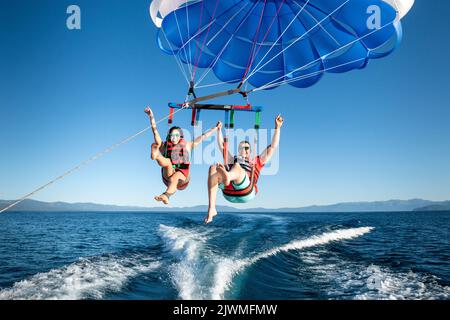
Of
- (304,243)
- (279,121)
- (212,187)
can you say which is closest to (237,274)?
(212,187)

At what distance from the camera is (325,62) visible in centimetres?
831

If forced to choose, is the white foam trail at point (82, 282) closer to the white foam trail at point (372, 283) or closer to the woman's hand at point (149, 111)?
the woman's hand at point (149, 111)

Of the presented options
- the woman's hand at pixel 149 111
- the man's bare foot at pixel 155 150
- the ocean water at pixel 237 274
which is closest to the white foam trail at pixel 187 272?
the ocean water at pixel 237 274

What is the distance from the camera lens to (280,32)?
8.30 meters

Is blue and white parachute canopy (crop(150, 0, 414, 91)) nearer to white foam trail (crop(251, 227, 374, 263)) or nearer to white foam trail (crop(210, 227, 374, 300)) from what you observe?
white foam trail (crop(210, 227, 374, 300))

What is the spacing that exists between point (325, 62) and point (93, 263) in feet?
34.9

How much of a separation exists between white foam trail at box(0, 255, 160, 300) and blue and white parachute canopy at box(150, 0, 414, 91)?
6017 mm

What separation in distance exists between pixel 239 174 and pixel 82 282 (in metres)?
6.36

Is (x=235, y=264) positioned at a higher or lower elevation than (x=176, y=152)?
lower

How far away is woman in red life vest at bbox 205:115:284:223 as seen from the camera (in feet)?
14.2

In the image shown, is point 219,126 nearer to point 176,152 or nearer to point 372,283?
point 176,152

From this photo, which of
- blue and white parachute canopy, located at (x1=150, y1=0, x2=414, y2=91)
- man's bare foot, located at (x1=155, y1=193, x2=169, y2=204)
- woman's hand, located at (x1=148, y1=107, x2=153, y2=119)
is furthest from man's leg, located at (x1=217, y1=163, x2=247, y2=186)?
blue and white parachute canopy, located at (x1=150, y1=0, x2=414, y2=91)
